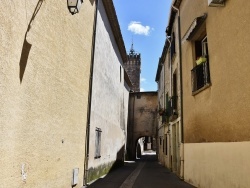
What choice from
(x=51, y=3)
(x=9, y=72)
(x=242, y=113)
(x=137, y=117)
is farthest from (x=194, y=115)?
(x=137, y=117)

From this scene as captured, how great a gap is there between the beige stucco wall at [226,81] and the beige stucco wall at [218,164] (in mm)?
220

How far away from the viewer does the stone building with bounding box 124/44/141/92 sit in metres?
47.5

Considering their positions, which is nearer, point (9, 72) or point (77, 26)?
point (9, 72)

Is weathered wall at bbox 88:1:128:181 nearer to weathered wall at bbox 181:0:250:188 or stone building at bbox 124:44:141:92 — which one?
weathered wall at bbox 181:0:250:188

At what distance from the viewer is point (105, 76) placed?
12.6 m

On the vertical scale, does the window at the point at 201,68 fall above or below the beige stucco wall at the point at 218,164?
above

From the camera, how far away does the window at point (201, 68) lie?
771 centimetres

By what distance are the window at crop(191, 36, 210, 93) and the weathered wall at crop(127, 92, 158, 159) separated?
1800 cm

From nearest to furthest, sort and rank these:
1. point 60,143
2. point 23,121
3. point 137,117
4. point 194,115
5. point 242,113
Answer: point 23,121 < point 242,113 < point 60,143 < point 194,115 < point 137,117

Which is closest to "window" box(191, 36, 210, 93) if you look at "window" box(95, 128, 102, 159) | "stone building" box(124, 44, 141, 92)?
"window" box(95, 128, 102, 159)

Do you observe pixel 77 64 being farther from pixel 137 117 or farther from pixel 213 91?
pixel 137 117

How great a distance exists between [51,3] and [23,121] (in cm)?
281

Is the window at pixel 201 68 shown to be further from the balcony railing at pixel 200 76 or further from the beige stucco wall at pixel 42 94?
the beige stucco wall at pixel 42 94

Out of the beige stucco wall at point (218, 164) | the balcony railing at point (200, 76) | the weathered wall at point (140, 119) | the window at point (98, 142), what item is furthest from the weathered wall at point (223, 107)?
the weathered wall at point (140, 119)
